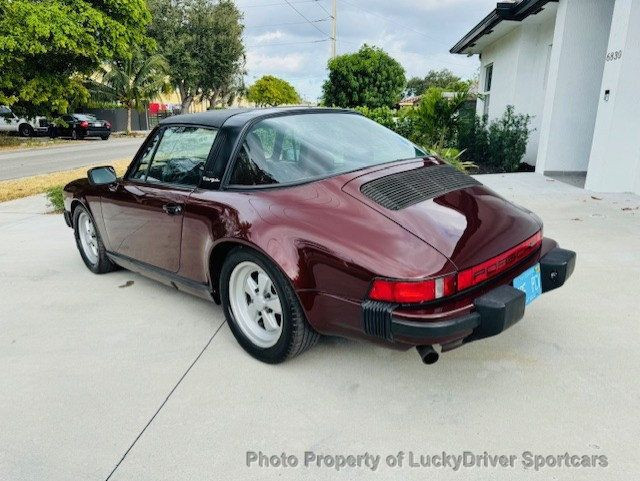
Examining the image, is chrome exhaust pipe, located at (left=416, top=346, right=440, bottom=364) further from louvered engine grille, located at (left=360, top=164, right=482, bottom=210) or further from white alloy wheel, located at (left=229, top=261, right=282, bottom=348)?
white alloy wheel, located at (left=229, top=261, right=282, bottom=348)

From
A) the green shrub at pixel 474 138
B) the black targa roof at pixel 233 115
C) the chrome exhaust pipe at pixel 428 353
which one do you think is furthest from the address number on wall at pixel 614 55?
the chrome exhaust pipe at pixel 428 353

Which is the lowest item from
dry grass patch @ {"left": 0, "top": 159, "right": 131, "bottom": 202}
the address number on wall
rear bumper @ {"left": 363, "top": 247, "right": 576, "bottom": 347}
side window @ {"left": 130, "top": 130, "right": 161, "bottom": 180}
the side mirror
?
dry grass patch @ {"left": 0, "top": 159, "right": 131, "bottom": 202}

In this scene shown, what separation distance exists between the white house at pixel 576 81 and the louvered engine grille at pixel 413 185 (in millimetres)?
5548

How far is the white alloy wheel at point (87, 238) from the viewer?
4.48 m

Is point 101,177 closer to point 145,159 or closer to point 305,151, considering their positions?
point 145,159

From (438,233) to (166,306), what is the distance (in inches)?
90.0

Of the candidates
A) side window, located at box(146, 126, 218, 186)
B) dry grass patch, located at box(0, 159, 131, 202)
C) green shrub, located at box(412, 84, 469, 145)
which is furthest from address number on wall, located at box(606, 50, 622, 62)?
dry grass patch, located at box(0, 159, 131, 202)

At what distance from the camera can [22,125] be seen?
86.7ft

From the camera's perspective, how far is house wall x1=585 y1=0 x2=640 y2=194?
686cm

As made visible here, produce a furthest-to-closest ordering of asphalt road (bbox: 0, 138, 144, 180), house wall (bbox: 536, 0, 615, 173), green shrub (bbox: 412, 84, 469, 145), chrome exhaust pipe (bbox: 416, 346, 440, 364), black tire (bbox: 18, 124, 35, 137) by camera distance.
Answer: black tire (bbox: 18, 124, 35, 137)
asphalt road (bbox: 0, 138, 144, 180)
green shrub (bbox: 412, 84, 469, 145)
house wall (bbox: 536, 0, 615, 173)
chrome exhaust pipe (bbox: 416, 346, 440, 364)

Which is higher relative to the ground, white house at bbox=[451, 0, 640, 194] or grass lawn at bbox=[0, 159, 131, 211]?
white house at bbox=[451, 0, 640, 194]

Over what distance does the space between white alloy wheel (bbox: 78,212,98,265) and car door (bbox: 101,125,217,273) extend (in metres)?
0.70

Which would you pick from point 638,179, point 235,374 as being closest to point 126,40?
point 638,179

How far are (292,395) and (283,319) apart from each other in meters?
0.39
